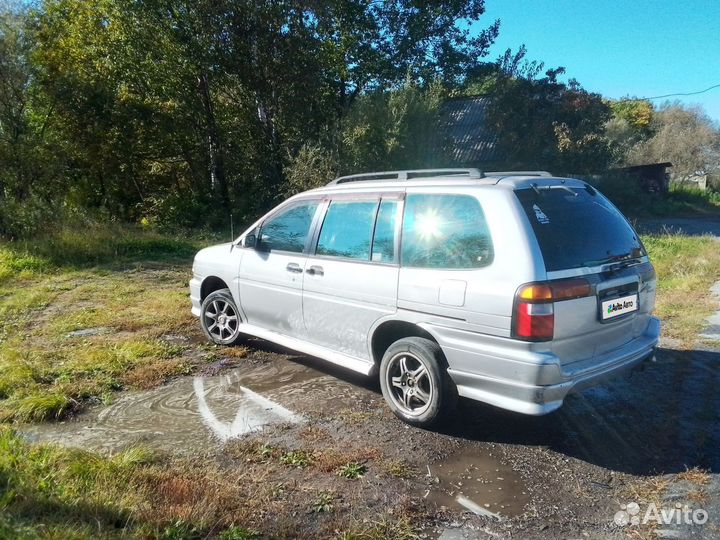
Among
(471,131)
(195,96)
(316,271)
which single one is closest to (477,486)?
(316,271)

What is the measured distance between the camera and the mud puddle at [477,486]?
3.10 meters

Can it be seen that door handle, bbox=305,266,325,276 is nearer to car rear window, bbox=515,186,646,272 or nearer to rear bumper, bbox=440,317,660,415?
rear bumper, bbox=440,317,660,415

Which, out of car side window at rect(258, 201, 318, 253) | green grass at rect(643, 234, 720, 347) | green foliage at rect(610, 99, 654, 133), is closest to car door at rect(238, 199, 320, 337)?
car side window at rect(258, 201, 318, 253)

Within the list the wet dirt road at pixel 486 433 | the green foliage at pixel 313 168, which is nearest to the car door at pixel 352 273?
the wet dirt road at pixel 486 433

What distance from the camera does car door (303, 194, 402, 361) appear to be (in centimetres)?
425

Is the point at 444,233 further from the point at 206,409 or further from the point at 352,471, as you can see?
the point at 206,409

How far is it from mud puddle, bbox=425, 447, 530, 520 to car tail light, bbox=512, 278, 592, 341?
88cm

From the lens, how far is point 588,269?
11.9 ft

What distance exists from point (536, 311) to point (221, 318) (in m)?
3.72

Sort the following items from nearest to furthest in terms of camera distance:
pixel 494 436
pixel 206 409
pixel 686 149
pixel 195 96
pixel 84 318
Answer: pixel 494 436 < pixel 206 409 < pixel 84 318 < pixel 195 96 < pixel 686 149

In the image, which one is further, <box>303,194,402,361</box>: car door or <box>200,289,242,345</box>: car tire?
<box>200,289,242,345</box>: car tire

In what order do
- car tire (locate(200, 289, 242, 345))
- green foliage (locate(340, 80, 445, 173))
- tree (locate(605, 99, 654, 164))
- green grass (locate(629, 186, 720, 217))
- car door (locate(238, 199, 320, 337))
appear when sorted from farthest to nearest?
tree (locate(605, 99, 654, 164)) → green grass (locate(629, 186, 720, 217)) → green foliage (locate(340, 80, 445, 173)) → car tire (locate(200, 289, 242, 345)) → car door (locate(238, 199, 320, 337))

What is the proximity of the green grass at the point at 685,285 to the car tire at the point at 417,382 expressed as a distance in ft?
11.7

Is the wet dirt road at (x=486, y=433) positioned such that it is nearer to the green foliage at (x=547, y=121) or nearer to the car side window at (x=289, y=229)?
the car side window at (x=289, y=229)
